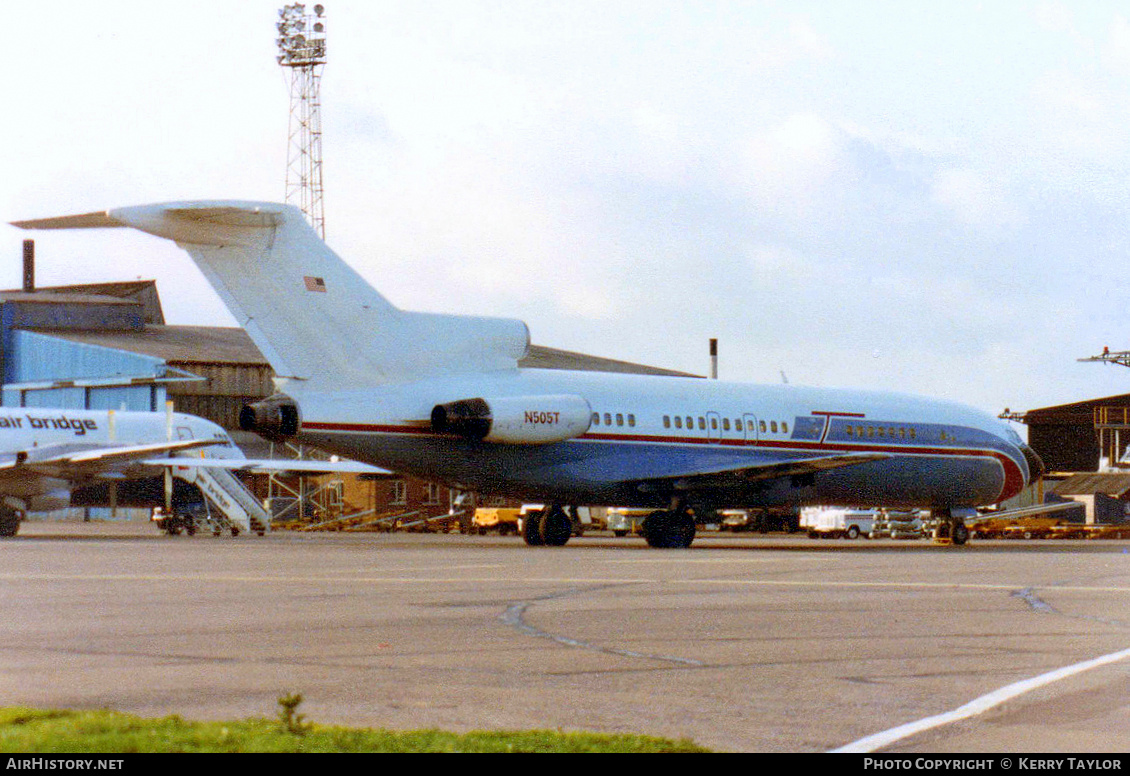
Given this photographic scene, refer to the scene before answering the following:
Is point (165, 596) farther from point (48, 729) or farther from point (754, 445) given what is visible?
point (754, 445)

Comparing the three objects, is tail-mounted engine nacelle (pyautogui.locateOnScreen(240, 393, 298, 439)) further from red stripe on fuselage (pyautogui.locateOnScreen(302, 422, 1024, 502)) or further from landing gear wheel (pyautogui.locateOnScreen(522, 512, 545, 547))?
landing gear wheel (pyautogui.locateOnScreen(522, 512, 545, 547))

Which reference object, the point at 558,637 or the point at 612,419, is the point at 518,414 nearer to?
the point at 612,419

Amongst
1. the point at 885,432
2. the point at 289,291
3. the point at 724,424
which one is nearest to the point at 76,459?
the point at 289,291

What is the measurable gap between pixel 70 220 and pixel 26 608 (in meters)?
13.9

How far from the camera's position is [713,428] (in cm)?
3388

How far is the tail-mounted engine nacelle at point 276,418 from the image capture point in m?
28.4

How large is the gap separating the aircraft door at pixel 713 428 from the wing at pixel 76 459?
48.7 ft

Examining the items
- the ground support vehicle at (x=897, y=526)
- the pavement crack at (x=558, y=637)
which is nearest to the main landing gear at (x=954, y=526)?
the ground support vehicle at (x=897, y=526)

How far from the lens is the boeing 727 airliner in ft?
93.6

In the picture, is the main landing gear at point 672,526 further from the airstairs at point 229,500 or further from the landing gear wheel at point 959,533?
the airstairs at point 229,500

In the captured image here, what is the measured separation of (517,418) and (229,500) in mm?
20878

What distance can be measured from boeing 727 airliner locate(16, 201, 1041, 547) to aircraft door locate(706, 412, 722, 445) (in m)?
0.05

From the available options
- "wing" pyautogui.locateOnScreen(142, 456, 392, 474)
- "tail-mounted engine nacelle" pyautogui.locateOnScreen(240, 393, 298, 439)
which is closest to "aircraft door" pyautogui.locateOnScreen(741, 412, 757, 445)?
"tail-mounted engine nacelle" pyautogui.locateOnScreen(240, 393, 298, 439)
